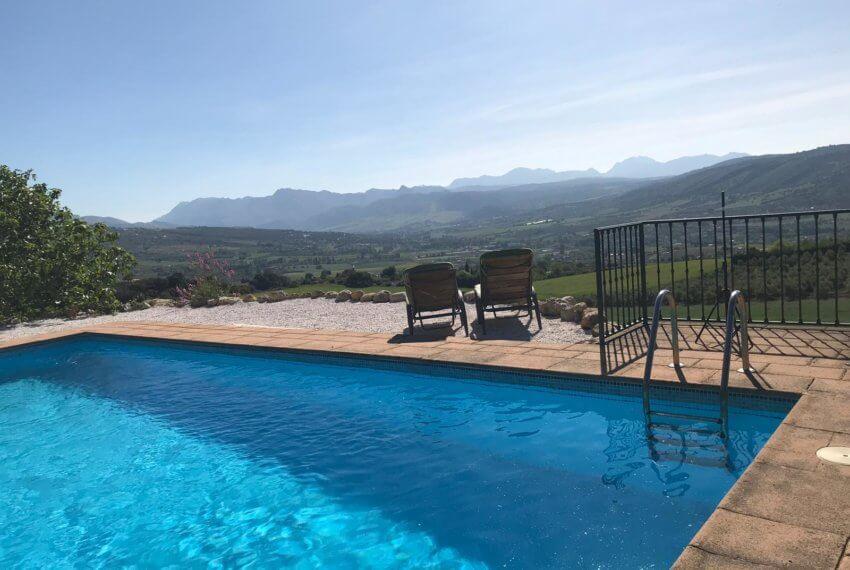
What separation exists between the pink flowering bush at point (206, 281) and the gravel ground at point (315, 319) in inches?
18.4

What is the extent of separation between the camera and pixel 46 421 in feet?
19.3

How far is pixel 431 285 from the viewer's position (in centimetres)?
→ 724

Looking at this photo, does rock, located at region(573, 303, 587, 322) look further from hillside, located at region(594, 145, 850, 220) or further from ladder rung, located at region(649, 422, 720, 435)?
hillside, located at region(594, 145, 850, 220)

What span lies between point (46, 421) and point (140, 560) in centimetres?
358

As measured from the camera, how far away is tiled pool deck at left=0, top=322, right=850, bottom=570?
76.4 inches

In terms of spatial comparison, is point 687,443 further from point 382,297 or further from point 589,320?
point 382,297

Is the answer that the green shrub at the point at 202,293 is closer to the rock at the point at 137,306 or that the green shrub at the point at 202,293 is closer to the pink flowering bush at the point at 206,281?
the pink flowering bush at the point at 206,281

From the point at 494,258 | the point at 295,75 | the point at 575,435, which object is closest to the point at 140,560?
the point at 575,435

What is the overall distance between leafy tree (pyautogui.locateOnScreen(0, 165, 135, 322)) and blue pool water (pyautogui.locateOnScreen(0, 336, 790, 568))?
713 cm

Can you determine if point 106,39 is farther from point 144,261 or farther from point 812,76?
point 144,261

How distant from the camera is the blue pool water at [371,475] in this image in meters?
3.07

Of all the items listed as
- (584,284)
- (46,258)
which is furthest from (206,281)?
(584,284)

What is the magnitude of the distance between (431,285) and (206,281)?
758 centimetres

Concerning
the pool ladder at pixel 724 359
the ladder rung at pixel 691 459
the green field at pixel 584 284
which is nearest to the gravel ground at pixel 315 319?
the green field at pixel 584 284
